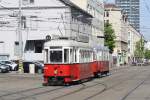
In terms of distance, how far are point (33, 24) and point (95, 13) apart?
30000 millimetres

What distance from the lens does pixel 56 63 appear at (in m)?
33.1

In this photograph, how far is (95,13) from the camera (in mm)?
104750

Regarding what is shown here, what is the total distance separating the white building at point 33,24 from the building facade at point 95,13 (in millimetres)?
16115

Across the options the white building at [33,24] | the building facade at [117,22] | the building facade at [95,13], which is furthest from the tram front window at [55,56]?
the building facade at [117,22]

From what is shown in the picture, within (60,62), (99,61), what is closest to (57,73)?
(60,62)

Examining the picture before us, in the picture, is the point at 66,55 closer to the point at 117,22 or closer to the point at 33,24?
the point at 33,24

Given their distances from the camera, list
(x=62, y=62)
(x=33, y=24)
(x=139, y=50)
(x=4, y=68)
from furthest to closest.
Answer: (x=139, y=50)
(x=33, y=24)
(x=4, y=68)
(x=62, y=62)

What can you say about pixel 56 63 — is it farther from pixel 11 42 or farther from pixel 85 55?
pixel 11 42

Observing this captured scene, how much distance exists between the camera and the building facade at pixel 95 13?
309ft

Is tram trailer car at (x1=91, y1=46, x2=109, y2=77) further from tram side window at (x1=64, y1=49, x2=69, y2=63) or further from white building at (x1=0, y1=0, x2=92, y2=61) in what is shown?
white building at (x1=0, y1=0, x2=92, y2=61)

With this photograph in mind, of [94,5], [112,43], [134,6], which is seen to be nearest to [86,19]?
[94,5]

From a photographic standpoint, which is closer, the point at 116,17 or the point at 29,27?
the point at 29,27

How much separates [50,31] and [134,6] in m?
27.6

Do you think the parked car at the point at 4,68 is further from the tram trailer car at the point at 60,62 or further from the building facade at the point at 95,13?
the building facade at the point at 95,13
